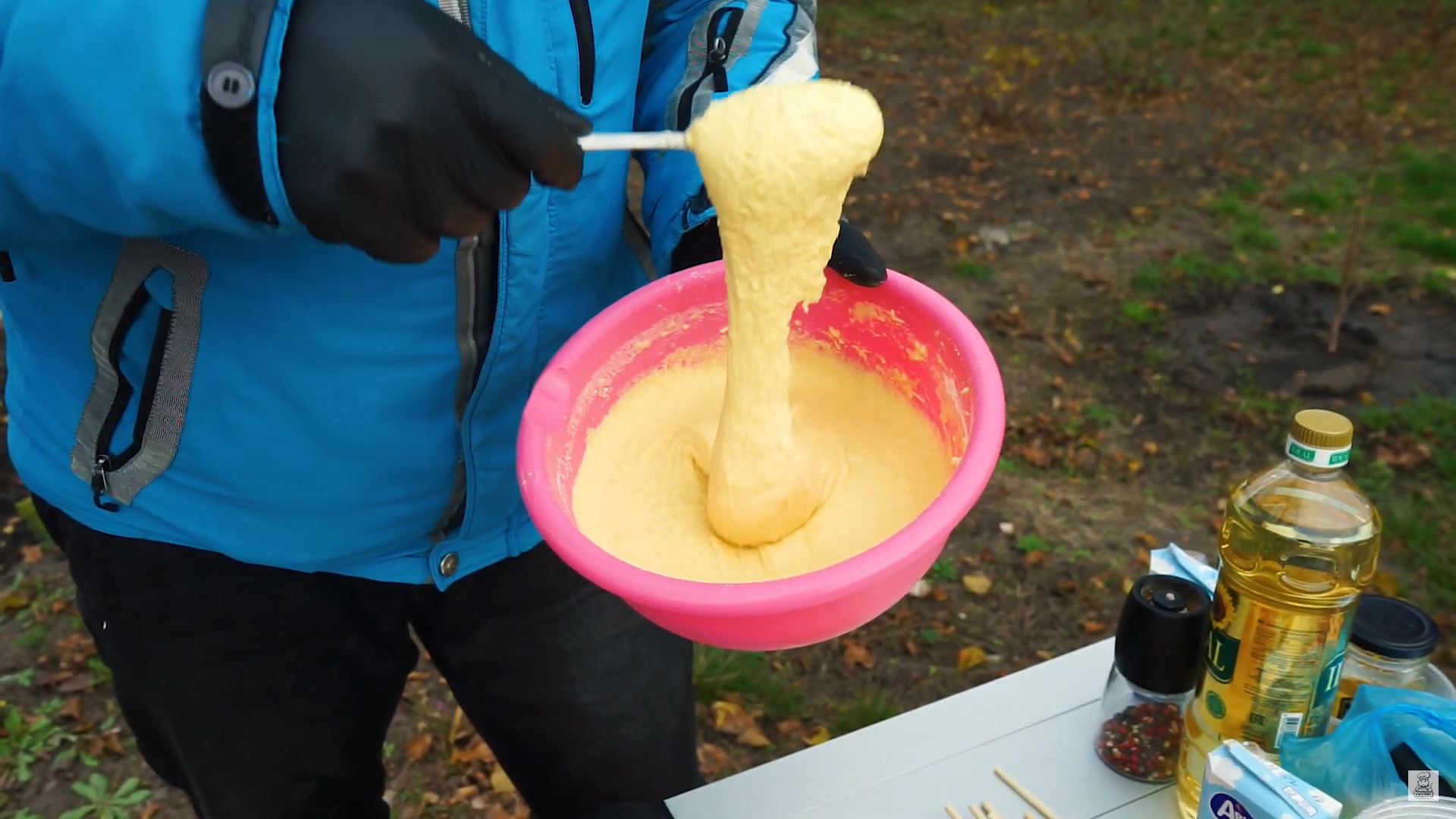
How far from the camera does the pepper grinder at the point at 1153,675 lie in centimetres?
115

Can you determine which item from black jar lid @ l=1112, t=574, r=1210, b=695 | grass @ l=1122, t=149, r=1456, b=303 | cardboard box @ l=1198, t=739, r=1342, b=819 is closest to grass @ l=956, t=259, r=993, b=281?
grass @ l=1122, t=149, r=1456, b=303

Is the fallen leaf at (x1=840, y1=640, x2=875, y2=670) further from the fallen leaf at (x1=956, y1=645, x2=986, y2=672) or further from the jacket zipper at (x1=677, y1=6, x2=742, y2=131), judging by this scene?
the jacket zipper at (x1=677, y1=6, x2=742, y2=131)

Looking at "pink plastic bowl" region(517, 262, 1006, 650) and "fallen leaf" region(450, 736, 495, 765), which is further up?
"pink plastic bowl" region(517, 262, 1006, 650)

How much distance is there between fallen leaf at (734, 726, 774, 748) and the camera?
2.32 m

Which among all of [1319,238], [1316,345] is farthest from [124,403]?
[1319,238]

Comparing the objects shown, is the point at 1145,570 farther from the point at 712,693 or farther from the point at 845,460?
the point at 845,460

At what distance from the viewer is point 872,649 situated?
2555 millimetres

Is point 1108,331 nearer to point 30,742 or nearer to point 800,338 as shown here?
point 800,338

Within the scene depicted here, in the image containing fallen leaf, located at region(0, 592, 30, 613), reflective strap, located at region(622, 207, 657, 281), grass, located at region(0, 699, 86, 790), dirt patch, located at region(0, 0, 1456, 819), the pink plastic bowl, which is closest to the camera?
the pink plastic bowl

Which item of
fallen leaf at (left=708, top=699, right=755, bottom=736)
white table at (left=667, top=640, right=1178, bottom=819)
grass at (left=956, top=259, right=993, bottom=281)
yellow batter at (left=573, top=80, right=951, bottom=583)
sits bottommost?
fallen leaf at (left=708, top=699, right=755, bottom=736)

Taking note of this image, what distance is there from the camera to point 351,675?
4.41ft

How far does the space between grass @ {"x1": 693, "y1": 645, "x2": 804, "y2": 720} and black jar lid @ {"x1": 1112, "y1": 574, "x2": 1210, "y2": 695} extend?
1.30 m

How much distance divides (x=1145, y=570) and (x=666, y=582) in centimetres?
216

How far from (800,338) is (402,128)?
2.18 ft
